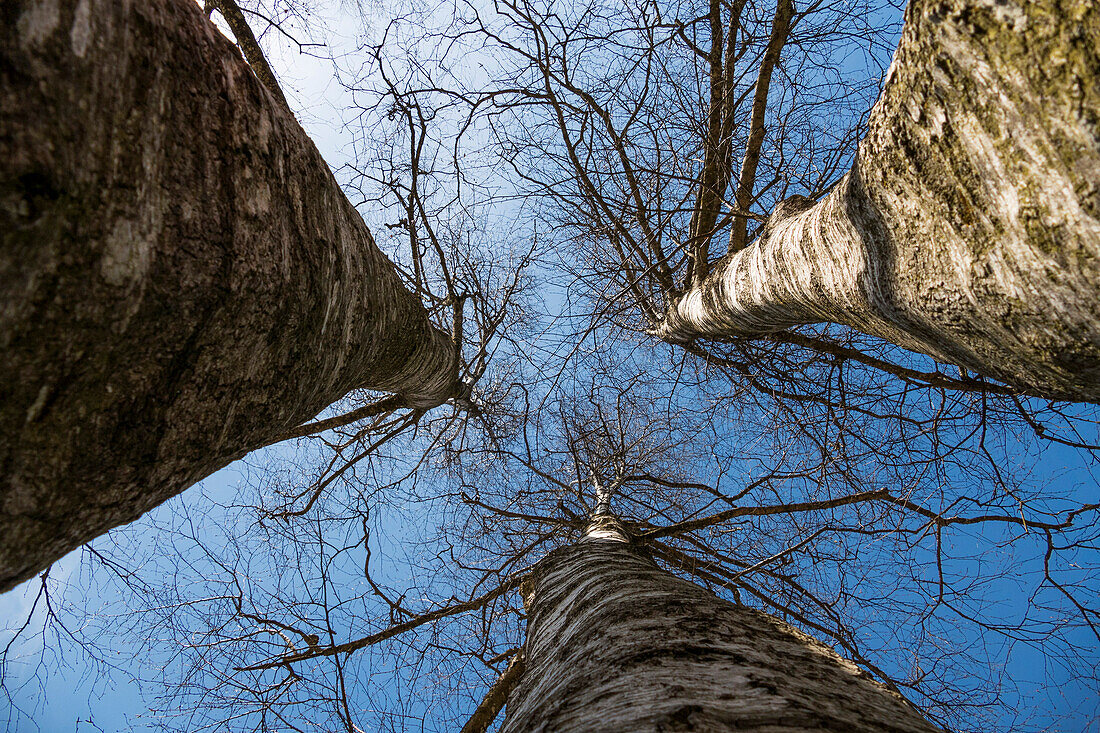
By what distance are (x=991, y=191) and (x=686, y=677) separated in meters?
0.85

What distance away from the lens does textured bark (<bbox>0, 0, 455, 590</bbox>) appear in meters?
0.43

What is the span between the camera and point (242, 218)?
68 cm

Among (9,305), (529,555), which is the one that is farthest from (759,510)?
(9,305)

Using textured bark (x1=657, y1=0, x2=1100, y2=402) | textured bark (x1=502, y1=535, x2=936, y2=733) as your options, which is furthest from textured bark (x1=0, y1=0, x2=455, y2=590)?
textured bark (x1=657, y1=0, x2=1100, y2=402)

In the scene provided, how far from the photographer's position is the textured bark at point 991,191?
566 mm

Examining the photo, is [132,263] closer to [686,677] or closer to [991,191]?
[686,677]

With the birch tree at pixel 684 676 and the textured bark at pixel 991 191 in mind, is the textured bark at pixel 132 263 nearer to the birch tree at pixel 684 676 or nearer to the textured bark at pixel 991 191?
the birch tree at pixel 684 676

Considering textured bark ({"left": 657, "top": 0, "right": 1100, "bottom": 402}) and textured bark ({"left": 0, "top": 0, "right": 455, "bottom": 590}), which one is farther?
textured bark ({"left": 657, "top": 0, "right": 1100, "bottom": 402})

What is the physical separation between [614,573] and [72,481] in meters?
1.36

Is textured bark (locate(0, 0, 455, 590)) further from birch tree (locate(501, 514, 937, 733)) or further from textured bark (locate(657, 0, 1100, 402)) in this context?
textured bark (locate(657, 0, 1100, 402))

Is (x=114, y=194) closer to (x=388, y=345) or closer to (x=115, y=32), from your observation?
→ (x=115, y=32)

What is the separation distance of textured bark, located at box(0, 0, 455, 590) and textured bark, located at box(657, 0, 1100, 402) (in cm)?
105

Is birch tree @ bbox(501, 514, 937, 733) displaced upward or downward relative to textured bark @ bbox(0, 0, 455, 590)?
downward

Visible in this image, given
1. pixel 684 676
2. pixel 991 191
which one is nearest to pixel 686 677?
pixel 684 676
